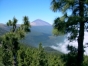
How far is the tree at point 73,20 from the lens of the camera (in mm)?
14234

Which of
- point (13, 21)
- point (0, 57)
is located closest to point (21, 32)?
point (13, 21)

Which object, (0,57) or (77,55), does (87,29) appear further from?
(0,57)

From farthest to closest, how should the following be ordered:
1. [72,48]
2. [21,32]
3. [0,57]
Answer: [0,57] → [21,32] → [72,48]

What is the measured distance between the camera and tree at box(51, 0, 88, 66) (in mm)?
14234

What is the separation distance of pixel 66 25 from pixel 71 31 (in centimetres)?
54

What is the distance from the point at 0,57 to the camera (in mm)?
114500

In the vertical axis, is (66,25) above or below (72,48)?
above

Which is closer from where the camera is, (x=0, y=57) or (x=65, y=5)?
(x=65, y=5)

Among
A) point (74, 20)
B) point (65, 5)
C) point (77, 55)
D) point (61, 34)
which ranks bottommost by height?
point (77, 55)

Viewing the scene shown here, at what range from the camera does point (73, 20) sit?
14.1 metres

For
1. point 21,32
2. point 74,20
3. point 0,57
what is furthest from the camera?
point 0,57

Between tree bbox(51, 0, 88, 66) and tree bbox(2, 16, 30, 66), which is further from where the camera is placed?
tree bbox(2, 16, 30, 66)

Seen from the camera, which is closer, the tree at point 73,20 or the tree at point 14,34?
the tree at point 73,20

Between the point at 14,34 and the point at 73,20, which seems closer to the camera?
the point at 73,20
